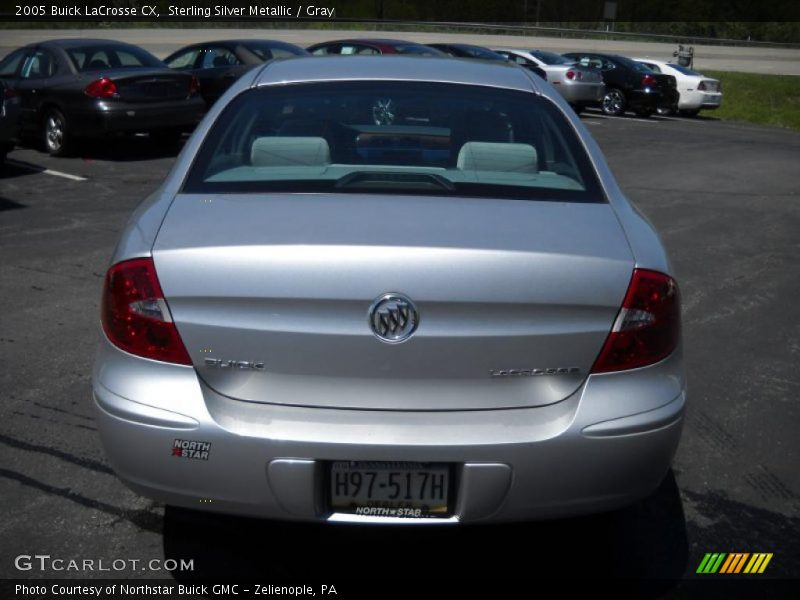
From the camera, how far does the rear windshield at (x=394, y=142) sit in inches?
145

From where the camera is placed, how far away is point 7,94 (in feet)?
42.0

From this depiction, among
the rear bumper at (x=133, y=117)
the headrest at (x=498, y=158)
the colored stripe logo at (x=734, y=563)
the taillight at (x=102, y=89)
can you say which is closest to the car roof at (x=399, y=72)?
the headrest at (x=498, y=158)

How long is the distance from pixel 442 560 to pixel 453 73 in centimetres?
196

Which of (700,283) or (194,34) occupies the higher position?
(700,283)

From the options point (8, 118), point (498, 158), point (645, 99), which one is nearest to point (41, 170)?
point (8, 118)

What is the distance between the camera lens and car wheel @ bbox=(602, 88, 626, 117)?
25797 millimetres

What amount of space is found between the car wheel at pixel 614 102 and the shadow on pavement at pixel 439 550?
22.8 metres

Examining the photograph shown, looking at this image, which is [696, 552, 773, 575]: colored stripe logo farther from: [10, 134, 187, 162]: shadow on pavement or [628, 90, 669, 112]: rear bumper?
[628, 90, 669, 112]: rear bumper

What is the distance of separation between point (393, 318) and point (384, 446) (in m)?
0.36

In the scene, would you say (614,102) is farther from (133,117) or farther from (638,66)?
(133,117)

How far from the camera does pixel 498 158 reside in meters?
3.98

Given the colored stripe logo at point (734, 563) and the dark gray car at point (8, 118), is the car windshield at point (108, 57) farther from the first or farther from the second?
the colored stripe logo at point (734, 563)

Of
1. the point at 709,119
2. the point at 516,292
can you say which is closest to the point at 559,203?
the point at 516,292

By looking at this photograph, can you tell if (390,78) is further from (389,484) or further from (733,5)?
(733,5)
